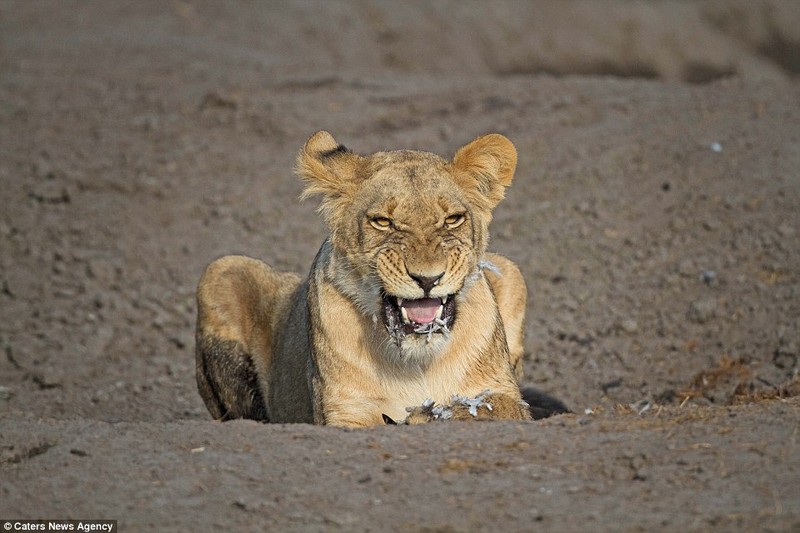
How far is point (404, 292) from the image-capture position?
576cm

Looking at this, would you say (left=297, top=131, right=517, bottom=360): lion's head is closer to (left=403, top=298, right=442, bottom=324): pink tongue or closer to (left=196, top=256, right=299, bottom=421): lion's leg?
(left=403, top=298, right=442, bottom=324): pink tongue

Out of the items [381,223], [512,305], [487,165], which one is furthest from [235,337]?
[487,165]

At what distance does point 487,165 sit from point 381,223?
77cm

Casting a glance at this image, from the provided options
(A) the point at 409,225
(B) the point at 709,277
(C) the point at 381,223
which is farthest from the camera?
(B) the point at 709,277

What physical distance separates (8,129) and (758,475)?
35.3 ft

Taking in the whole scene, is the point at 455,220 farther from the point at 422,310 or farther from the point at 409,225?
the point at 422,310

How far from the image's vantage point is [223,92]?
14188 mm

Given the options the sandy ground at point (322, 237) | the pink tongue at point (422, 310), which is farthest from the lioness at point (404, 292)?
the sandy ground at point (322, 237)

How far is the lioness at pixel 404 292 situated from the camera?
5.94 m

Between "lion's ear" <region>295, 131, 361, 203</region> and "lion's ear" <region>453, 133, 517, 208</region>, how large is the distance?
1.84 ft

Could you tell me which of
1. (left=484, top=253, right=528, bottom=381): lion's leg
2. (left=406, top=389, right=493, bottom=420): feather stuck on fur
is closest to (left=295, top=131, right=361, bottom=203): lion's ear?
(left=406, top=389, right=493, bottom=420): feather stuck on fur

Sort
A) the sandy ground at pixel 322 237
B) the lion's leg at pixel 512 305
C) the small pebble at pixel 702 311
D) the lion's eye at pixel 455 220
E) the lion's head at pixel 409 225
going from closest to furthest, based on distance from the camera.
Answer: the sandy ground at pixel 322 237 → the lion's head at pixel 409 225 → the lion's eye at pixel 455 220 → the lion's leg at pixel 512 305 → the small pebble at pixel 702 311

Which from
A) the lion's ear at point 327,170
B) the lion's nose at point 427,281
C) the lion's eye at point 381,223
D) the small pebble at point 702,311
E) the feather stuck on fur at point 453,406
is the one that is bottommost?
the feather stuck on fur at point 453,406

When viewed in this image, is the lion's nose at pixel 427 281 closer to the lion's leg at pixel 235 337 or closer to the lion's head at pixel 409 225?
the lion's head at pixel 409 225
